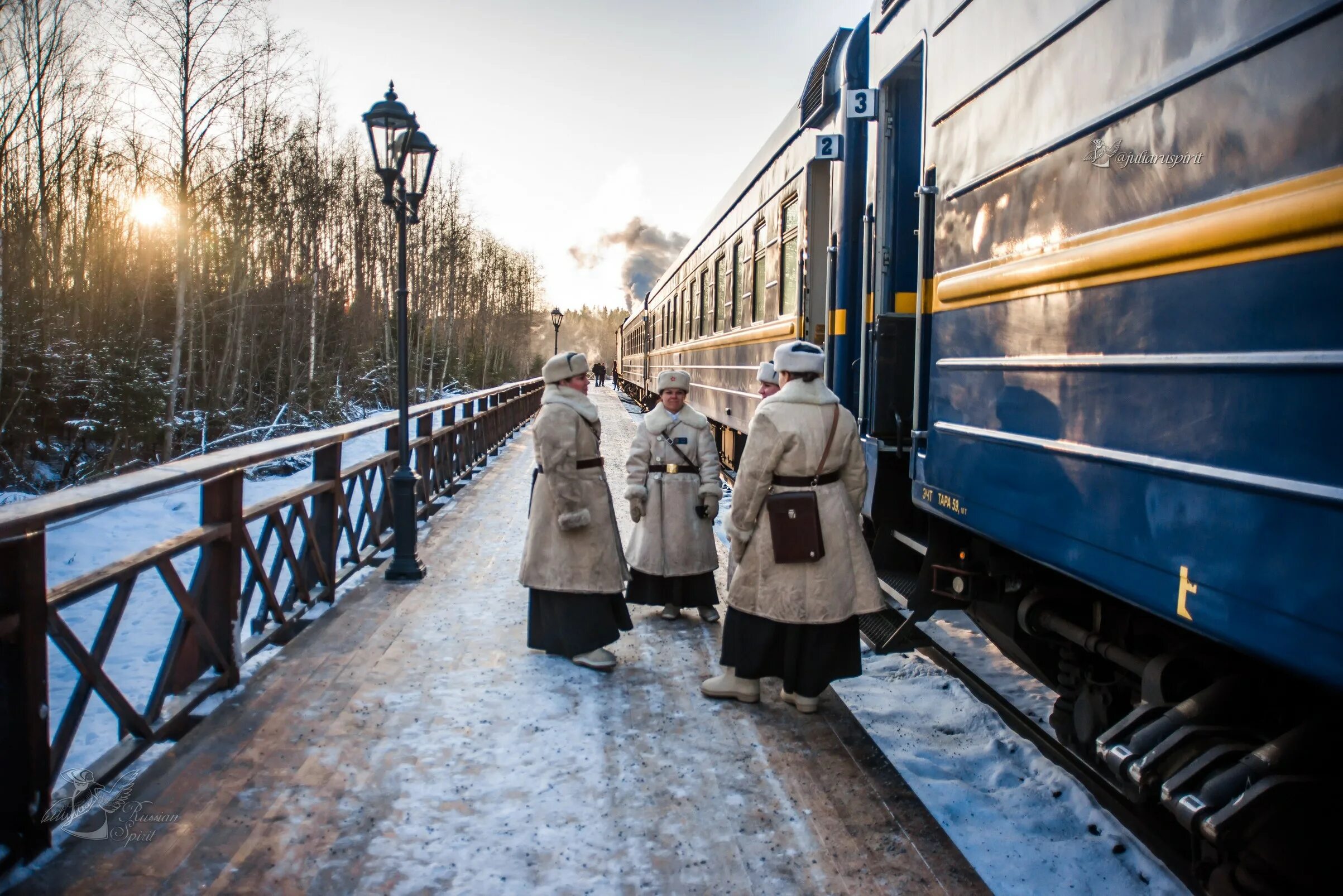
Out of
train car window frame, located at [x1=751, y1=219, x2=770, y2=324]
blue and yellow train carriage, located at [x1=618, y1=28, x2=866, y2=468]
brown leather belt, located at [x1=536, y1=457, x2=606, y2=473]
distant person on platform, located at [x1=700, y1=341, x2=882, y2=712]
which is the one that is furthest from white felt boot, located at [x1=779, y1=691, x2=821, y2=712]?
train car window frame, located at [x1=751, y1=219, x2=770, y2=324]

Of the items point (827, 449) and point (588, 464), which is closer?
point (827, 449)

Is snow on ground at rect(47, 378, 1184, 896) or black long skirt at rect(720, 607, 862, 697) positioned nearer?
snow on ground at rect(47, 378, 1184, 896)

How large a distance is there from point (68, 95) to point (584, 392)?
58.1 ft

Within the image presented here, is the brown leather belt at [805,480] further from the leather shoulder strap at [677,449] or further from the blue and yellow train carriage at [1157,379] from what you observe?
the leather shoulder strap at [677,449]

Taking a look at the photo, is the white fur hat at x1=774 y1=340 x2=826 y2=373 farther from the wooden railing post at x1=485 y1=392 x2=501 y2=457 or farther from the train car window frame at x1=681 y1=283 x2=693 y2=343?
the wooden railing post at x1=485 y1=392 x2=501 y2=457

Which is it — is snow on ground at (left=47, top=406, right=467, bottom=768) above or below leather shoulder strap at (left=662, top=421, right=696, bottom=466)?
below

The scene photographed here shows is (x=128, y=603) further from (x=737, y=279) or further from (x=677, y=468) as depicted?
(x=737, y=279)

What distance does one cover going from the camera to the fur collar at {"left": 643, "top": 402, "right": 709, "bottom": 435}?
5.47 metres

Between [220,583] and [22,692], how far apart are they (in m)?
1.40

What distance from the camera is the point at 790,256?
7.23 metres

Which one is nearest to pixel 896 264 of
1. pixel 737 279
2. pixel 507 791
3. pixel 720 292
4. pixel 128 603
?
pixel 507 791


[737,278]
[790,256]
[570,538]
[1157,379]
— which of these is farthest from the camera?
[737,278]

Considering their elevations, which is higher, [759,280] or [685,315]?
[685,315]

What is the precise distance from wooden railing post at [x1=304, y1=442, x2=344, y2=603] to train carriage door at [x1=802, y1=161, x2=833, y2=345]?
10.8 ft
